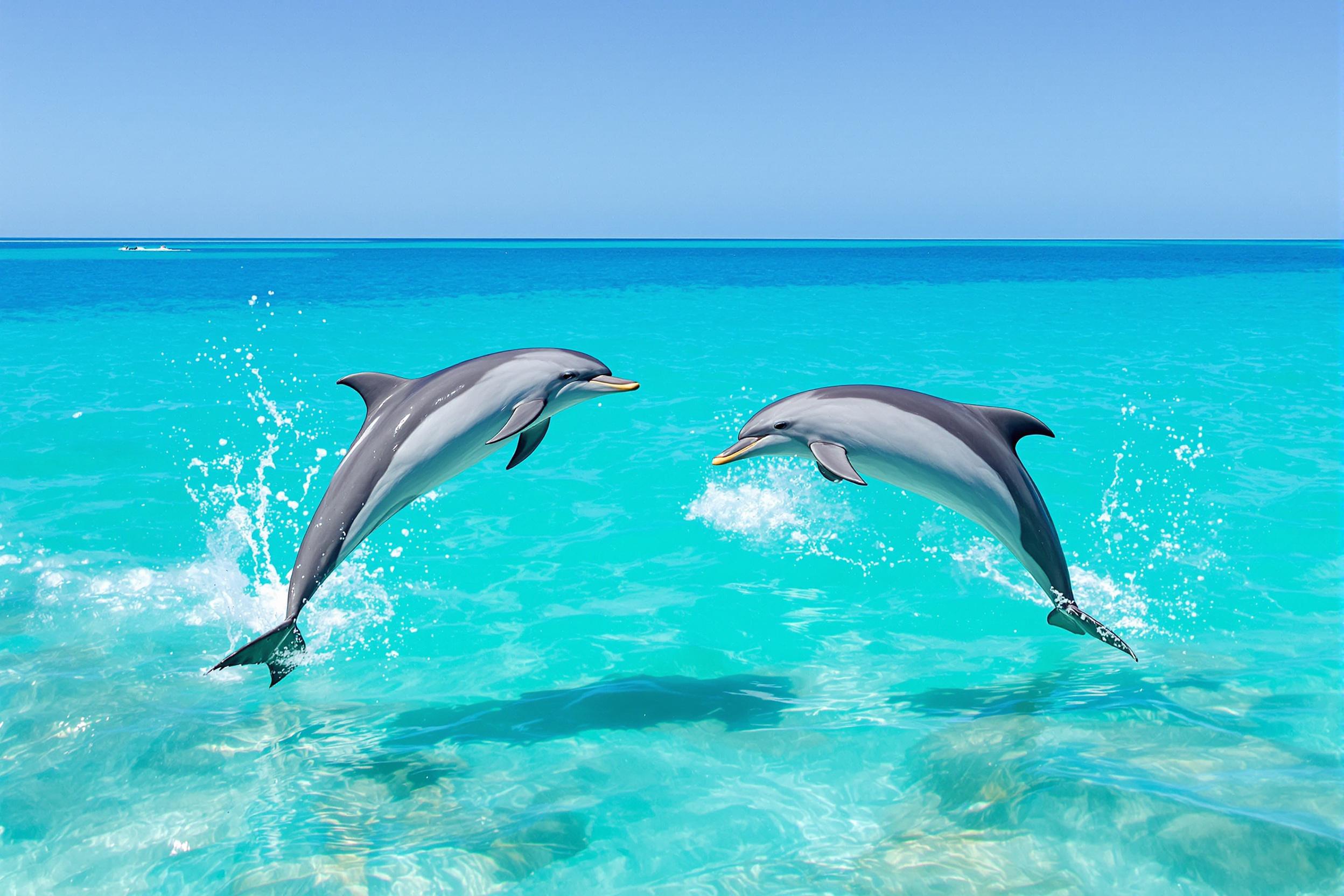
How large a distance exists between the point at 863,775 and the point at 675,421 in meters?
11.4

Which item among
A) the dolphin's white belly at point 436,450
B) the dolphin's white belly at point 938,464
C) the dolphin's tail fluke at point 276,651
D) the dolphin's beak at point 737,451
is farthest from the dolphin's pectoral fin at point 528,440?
the dolphin's white belly at point 938,464

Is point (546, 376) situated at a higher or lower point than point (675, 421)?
higher

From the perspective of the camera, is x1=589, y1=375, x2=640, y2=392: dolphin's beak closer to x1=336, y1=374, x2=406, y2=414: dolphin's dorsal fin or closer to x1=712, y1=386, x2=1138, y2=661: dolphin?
x1=712, y1=386, x2=1138, y2=661: dolphin

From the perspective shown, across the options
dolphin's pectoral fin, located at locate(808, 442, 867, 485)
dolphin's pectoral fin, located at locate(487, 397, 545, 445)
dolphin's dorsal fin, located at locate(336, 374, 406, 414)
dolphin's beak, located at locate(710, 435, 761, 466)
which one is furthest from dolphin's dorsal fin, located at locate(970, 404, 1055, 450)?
dolphin's dorsal fin, located at locate(336, 374, 406, 414)

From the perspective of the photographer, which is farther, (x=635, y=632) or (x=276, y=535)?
(x=276, y=535)

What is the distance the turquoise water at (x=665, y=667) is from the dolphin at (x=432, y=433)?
120 cm

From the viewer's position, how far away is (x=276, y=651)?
547cm

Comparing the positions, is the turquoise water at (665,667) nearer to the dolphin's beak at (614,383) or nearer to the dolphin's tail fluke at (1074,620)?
the dolphin's tail fluke at (1074,620)

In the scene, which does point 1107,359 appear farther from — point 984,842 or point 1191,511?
point 984,842

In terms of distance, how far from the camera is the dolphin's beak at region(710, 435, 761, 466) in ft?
17.7

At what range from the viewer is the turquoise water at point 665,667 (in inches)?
194

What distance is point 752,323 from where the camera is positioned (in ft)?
113

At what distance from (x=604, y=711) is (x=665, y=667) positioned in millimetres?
932

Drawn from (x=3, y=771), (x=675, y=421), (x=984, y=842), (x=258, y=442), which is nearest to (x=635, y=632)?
(x=984, y=842)
